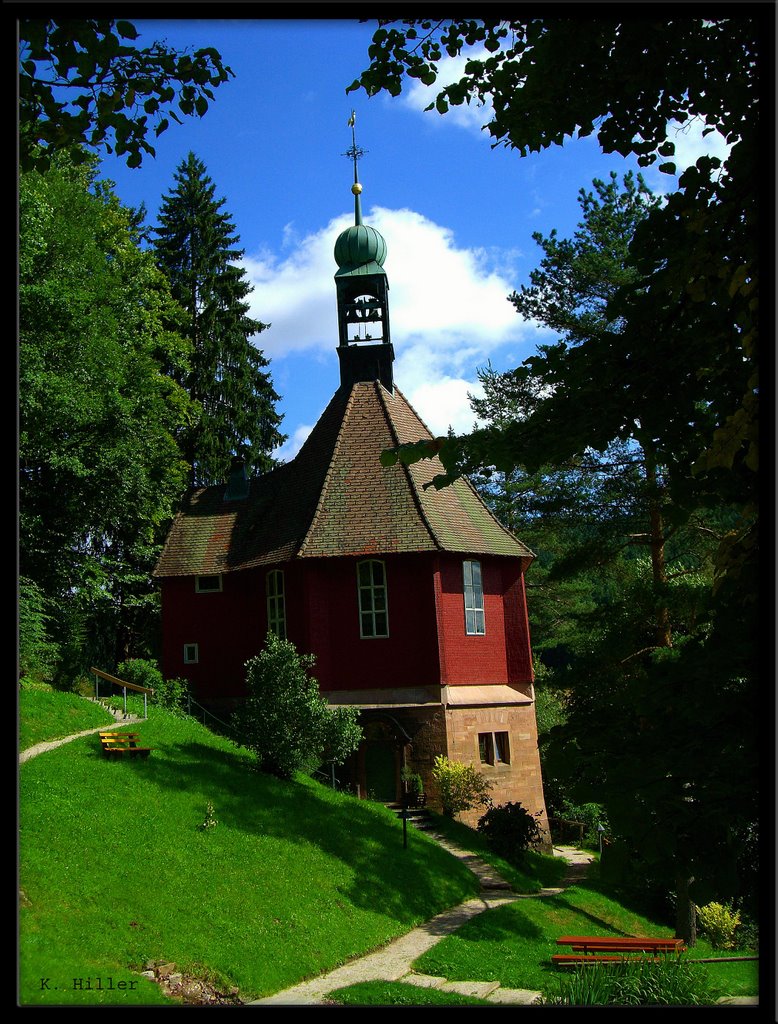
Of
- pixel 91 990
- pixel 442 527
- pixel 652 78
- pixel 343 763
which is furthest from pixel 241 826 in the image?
pixel 652 78

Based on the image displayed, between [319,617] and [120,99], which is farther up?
[120,99]

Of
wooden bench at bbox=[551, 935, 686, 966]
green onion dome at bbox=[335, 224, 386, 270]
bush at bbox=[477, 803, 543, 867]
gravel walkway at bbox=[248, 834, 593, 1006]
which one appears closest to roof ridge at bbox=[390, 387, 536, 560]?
green onion dome at bbox=[335, 224, 386, 270]

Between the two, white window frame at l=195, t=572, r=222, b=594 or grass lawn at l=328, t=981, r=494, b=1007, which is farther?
white window frame at l=195, t=572, r=222, b=594

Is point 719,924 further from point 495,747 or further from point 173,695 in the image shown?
point 173,695

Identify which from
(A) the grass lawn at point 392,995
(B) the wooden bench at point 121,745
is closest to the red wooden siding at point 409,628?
(B) the wooden bench at point 121,745

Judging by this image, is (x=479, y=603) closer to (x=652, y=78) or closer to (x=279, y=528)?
(x=279, y=528)

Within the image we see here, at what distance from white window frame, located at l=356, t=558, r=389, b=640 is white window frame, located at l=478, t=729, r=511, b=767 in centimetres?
393

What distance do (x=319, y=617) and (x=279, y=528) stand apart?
352 centimetres

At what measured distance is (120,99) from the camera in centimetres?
711

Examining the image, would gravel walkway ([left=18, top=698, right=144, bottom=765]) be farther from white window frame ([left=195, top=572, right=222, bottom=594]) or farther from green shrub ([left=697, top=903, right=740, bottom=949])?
green shrub ([left=697, top=903, right=740, bottom=949])

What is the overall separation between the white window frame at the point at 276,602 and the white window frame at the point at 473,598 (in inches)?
200

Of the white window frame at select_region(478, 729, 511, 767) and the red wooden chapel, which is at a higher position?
the red wooden chapel

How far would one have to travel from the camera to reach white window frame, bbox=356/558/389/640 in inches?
938

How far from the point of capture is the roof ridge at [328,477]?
24020mm
